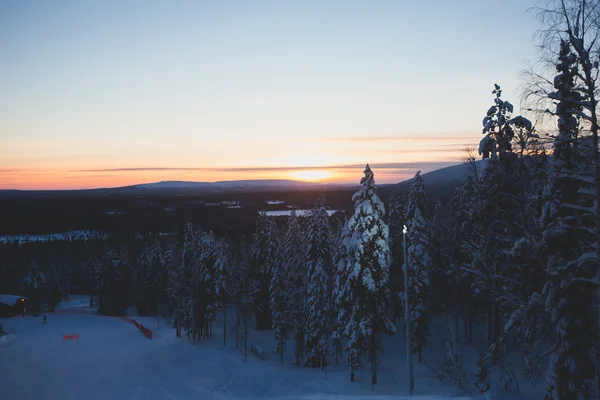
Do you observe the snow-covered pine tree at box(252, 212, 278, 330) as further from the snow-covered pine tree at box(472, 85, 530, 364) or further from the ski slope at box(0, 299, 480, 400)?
the snow-covered pine tree at box(472, 85, 530, 364)

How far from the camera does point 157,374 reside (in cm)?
3253

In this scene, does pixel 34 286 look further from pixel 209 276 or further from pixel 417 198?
pixel 417 198

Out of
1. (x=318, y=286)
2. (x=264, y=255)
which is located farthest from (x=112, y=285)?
(x=318, y=286)

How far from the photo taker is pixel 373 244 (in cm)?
2952

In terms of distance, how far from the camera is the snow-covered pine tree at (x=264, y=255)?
53.6m

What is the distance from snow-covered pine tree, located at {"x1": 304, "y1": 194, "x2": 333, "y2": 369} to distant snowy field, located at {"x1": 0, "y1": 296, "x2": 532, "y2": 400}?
2121mm

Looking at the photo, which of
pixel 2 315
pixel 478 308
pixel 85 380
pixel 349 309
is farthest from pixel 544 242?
pixel 2 315

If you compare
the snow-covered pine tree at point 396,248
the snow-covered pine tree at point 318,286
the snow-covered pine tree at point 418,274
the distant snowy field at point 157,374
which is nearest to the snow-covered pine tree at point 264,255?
the distant snowy field at point 157,374

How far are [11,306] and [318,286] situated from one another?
57.0m

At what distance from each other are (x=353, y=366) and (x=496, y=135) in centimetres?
1767

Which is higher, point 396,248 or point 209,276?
point 396,248

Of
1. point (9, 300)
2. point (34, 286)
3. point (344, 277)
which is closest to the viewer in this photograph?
point (344, 277)

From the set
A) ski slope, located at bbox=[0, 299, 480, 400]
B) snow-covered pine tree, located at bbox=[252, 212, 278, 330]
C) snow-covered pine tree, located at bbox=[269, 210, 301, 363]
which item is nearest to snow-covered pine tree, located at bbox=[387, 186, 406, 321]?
snow-covered pine tree, located at bbox=[269, 210, 301, 363]

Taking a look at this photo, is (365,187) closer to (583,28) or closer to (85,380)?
(583,28)
